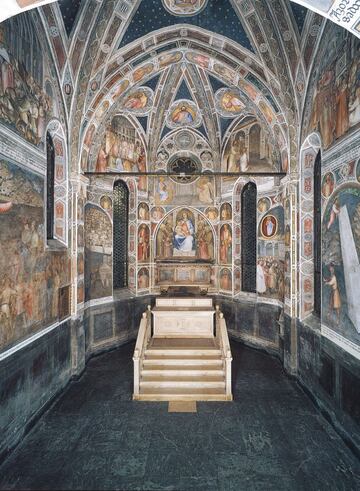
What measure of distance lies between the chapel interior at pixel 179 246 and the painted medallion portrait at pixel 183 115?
0.35 ft

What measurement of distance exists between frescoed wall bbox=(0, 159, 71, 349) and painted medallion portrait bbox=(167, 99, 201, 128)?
8.68 m

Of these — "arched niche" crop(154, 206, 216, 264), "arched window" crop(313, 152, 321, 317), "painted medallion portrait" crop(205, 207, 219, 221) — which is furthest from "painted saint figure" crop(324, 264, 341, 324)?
"painted medallion portrait" crop(205, 207, 219, 221)

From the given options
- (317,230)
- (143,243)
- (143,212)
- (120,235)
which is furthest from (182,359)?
(143,212)

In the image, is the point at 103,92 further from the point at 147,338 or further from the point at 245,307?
the point at 245,307

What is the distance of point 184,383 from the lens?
871cm

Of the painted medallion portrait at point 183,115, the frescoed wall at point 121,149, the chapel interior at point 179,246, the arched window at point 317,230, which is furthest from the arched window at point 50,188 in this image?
the arched window at point 317,230

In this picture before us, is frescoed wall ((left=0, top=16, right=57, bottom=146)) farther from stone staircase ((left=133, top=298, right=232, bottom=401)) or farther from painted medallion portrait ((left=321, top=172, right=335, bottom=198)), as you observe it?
painted medallion portrait ((left=321, top=172, right=335, bottom=198))

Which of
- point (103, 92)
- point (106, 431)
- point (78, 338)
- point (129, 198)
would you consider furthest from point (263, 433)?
point (103, 92)

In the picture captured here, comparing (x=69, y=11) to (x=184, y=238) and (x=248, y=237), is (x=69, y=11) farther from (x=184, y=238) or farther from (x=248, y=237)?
(x=248, y=237)

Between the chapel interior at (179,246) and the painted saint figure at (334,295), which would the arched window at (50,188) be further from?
the painted saint figure at (334,295)

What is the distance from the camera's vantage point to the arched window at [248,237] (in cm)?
1334

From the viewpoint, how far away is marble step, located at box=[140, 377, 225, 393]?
8.70m

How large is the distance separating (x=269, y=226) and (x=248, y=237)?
1.61 metres

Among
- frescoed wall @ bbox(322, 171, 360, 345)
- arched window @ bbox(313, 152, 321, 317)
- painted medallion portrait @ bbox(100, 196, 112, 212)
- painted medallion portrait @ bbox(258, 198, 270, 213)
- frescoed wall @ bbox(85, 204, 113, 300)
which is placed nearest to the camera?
frescoed wall @ bbox(322, 171, 360, 345)
